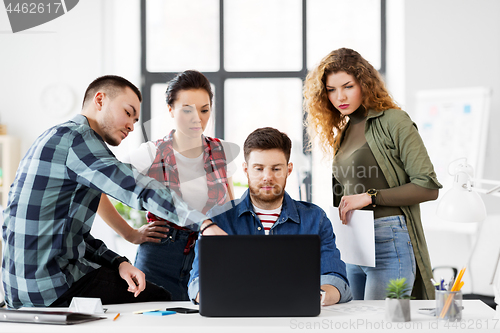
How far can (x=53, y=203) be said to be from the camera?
1234mm

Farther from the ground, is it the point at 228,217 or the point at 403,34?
the point at 403,34

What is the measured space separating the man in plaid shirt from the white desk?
252 millimetres

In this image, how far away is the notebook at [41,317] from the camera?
0.95 meters

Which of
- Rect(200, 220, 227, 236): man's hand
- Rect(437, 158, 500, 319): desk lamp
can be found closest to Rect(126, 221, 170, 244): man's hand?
Rect(200, 220, 227, 236): man's hand

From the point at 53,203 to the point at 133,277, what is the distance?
0.33 m

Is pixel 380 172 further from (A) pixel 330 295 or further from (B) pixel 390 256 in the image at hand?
(A) pixel 330 295

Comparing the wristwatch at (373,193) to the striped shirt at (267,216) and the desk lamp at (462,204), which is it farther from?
the striped shirt at (267,216)

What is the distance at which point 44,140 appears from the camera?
1.23 metres

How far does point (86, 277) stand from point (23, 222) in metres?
0.24

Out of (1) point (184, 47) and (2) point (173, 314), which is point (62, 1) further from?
(2) point (173, 314)

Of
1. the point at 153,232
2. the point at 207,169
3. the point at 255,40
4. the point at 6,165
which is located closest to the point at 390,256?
the point at 207,169

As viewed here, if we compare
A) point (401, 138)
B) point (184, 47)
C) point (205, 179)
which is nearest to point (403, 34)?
point (184, 47)

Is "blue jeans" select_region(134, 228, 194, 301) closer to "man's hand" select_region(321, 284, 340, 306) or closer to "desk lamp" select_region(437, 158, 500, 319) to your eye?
"man's hand" select_region(321, 284, 340, 306)

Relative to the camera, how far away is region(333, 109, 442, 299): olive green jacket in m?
1.52
